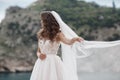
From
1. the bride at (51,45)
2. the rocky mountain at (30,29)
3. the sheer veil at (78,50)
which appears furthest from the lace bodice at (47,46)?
the rocky mountain at (30,29)

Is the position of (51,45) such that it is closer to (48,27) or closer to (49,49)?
(49,49)

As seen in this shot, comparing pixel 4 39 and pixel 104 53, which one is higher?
pixel 104 53

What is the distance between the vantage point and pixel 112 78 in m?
7.18

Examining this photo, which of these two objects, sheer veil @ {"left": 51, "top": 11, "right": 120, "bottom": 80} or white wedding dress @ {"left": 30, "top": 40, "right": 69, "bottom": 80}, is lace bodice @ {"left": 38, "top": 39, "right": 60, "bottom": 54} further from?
sheer veil @ {"left": 51, "top": 11, "right": 120, "bottom": 80}

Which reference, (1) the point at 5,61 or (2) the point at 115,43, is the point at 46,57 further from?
(1) the point at 5,61

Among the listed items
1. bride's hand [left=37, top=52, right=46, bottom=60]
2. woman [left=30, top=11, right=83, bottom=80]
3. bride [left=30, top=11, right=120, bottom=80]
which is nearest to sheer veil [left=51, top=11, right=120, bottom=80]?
bride [left=30, top=11, right=120, bottom=80]

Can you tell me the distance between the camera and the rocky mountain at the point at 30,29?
72125 millimetres

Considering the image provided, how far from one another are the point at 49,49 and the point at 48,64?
22 cm

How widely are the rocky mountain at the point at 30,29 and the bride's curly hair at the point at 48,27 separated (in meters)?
61.7

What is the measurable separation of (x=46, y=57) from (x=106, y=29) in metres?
72.8

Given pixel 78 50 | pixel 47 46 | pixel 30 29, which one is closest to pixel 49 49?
pixel 47 46

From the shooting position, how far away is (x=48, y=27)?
642cm

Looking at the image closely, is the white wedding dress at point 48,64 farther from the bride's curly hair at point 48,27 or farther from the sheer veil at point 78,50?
the sheer veil at point 78,50

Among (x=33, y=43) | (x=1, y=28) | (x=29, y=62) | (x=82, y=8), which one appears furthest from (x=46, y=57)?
(x=82, y=8)
